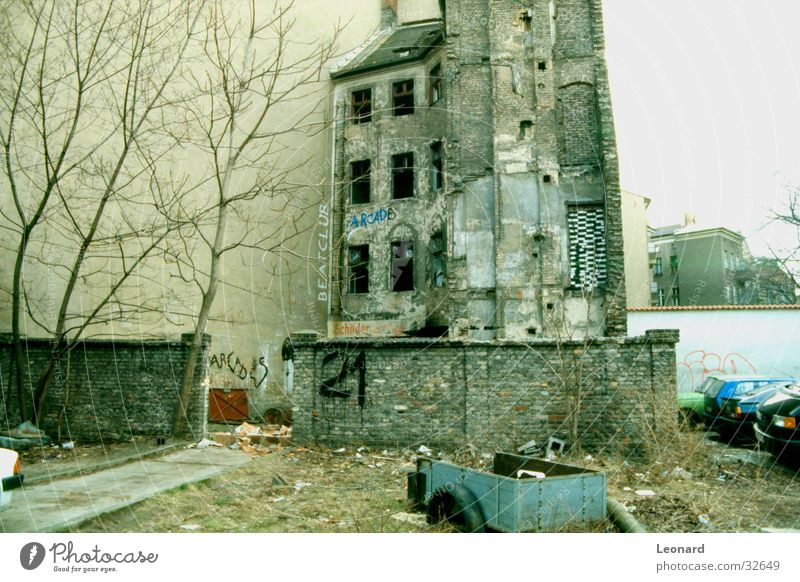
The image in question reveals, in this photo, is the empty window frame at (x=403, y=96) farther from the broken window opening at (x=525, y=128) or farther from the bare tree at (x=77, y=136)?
the bare tree at (x=77, y=136)

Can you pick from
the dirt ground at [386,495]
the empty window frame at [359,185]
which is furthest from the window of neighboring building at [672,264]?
the dirt ground at [386,495]

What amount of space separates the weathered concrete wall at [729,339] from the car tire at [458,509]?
14868mm

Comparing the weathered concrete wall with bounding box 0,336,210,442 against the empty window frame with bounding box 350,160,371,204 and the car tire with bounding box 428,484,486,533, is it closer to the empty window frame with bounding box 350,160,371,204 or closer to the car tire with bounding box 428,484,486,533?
the car tire with bounding box 428,484,486,533

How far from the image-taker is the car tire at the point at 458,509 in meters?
5.40

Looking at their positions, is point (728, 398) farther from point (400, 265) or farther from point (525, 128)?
point (400, 265)

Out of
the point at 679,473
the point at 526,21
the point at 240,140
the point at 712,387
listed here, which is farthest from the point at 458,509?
the point at 526,21

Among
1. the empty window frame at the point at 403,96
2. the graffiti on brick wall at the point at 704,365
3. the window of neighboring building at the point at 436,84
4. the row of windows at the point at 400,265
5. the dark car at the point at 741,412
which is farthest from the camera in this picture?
the empty window frame at the point at 403,96

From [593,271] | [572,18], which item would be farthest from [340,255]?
[572,18]

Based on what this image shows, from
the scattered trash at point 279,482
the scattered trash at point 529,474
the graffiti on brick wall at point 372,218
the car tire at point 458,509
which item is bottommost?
the scattered trash at point 279,482

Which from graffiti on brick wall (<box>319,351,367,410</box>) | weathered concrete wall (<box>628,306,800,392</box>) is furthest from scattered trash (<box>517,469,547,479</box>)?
weathered concrete wall (<box>628,306,800,392</box>)

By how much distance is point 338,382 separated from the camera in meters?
11.1

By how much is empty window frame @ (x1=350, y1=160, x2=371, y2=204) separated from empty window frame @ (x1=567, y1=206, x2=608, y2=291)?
8.20m

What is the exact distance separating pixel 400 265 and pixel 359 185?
3.65 m

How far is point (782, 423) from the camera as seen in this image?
24.6 ft
